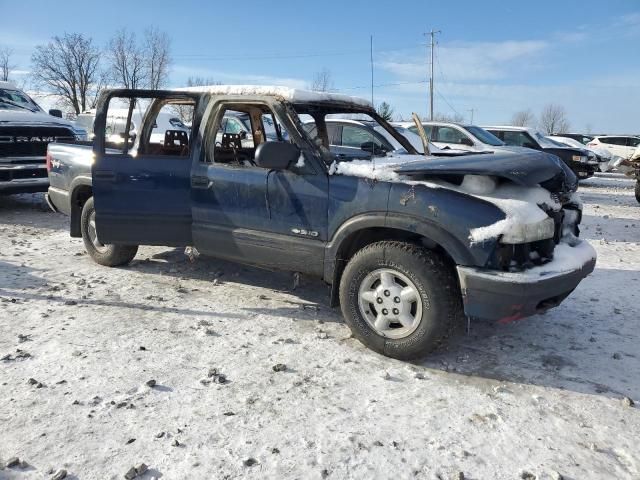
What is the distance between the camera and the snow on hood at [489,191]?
120 inches

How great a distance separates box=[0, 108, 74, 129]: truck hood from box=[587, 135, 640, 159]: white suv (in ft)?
69.9

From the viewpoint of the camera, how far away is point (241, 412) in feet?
9.22

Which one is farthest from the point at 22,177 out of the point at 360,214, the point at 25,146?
the point at 360,214

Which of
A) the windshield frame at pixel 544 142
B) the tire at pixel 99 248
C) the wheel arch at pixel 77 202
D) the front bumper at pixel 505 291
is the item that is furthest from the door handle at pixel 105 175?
the windshield frame at pixel 544 142

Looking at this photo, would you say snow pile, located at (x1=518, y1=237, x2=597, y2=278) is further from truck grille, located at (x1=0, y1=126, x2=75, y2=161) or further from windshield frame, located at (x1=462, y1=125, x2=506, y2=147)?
windshield frame, located at (x1=462, y1=125, x2=506, y2=147)

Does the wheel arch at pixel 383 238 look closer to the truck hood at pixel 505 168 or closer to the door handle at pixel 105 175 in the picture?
the truck hood at pixel 505 168

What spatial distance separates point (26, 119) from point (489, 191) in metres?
8.24

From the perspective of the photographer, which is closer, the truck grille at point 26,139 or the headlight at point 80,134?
the truck grille at point 26,139

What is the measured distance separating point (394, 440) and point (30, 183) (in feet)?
26.1

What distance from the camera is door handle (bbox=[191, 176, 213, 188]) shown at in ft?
13.9

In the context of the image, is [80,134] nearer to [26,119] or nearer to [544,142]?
[26,119]

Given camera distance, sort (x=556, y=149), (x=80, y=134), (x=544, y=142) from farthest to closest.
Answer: (x=544, y=142) → (x=556, y=149) → (x=80, y=134)

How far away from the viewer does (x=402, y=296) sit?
3.38 meters

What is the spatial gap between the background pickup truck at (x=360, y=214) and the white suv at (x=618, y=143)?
71.8 ft
